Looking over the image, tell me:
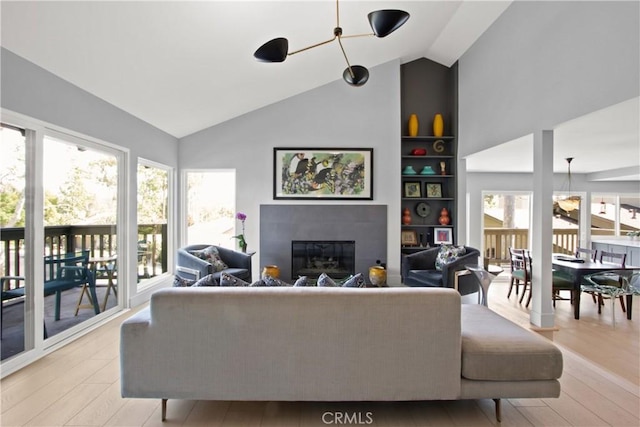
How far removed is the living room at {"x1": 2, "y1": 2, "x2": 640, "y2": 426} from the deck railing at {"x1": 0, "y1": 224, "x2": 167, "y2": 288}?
28 cm

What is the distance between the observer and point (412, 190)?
5621 mm

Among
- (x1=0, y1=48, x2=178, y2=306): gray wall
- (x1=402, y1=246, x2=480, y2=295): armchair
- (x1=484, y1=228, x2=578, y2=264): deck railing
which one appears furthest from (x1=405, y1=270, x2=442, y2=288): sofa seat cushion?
(x1=0, y1=48, x2=178, y2=306): gray wall

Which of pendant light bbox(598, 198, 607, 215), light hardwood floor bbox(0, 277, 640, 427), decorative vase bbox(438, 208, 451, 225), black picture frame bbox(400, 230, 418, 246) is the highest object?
pendant light bbox(598, 198, 607, 215)

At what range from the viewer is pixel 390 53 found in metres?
5.05

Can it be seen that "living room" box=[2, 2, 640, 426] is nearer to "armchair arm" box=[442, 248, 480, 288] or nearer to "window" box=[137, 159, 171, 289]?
"window" box=[137, 159, 171, 289]

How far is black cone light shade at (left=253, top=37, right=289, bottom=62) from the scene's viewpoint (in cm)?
244

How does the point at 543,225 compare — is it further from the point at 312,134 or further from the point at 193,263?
the point at 193,263

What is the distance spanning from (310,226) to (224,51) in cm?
288

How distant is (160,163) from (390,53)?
3.92 metres

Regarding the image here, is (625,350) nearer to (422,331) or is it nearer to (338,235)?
(422,331)

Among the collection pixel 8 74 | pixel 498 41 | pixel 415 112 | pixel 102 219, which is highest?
pixel 498 41

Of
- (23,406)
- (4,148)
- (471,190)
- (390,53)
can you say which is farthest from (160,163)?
(471,190)

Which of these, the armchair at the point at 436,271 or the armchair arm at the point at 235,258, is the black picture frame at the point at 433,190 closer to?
the armchair at the point at 436,271

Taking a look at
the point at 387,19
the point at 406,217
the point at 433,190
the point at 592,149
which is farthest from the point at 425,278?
the point at 387,19
